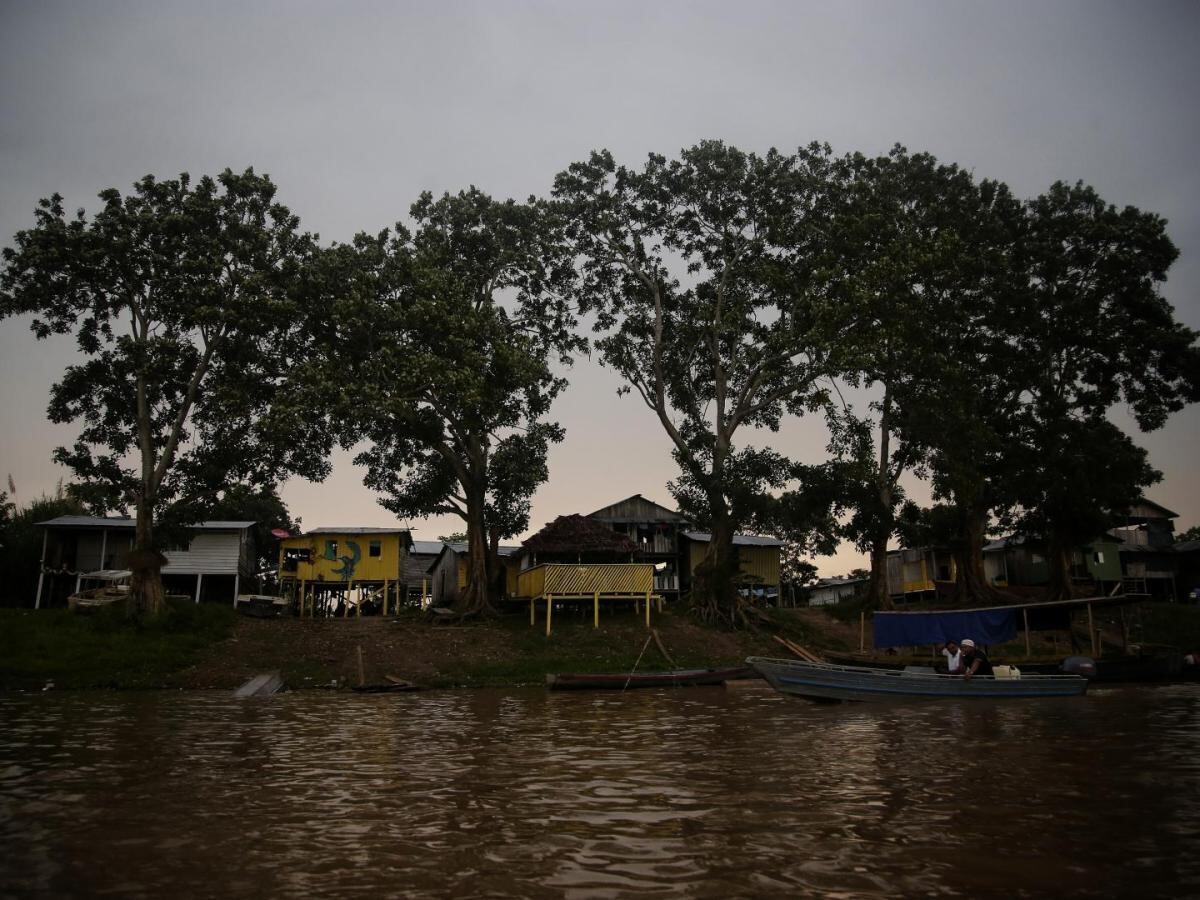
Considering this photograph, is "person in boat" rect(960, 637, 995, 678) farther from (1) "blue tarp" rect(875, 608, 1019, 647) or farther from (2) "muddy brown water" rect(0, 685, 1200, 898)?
(1) "blue tarp" rect(875, 608, 1019, 647)

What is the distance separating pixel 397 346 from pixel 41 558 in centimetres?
2411

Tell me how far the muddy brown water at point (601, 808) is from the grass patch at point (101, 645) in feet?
32.2

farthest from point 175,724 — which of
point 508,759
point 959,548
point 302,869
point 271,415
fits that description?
point 959,548

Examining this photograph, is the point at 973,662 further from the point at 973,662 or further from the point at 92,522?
the point at 92,522

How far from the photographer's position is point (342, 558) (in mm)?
45875

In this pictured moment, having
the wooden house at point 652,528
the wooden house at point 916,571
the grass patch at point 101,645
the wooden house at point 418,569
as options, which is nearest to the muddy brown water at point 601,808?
the grass patch at point 101,645

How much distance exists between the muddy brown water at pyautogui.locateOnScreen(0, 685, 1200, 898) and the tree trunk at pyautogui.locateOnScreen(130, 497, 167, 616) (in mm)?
14886

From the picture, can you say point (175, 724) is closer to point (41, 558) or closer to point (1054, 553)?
point (41, 558)

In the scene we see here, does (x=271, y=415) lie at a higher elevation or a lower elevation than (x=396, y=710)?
higher

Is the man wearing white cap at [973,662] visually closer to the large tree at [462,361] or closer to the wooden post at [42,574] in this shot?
the large tree at [462,361]

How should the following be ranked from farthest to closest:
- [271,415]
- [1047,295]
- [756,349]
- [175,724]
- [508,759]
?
[1047,295]
[756,349]
[271,415]
[175,724]
[508,759]

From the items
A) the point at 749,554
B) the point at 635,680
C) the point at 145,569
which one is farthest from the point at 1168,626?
the point at 145,569

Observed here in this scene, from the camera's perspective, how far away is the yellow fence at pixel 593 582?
3538 cm

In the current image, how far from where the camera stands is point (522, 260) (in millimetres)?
37000
